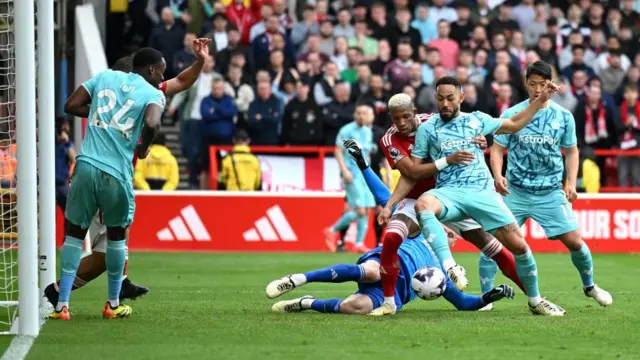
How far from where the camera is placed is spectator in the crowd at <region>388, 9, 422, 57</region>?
22641mm

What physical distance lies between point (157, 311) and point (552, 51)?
45.8 feet

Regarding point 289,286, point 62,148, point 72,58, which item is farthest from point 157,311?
point 72,58

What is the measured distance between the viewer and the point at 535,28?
23.5m

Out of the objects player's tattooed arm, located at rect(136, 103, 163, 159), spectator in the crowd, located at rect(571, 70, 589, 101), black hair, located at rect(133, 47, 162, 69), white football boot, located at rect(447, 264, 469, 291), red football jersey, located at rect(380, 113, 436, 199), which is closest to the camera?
white football boot, located at rect(447, 264, 469, 291)

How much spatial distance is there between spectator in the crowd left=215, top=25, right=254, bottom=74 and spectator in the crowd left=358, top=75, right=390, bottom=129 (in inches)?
83.1

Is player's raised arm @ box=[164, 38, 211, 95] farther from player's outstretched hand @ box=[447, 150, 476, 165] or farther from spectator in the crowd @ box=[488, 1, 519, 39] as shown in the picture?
spectator in the crowd @ box=[488, 1, 519, 39]

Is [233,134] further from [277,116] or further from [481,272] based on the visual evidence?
[481,272]

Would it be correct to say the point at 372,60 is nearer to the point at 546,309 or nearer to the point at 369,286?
the point at 369,286

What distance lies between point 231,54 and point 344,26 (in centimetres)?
235

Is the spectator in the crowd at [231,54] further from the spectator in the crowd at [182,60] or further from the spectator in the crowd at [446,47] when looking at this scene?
the spectator in the crowd at [446,47]

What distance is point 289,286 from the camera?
1034 cm

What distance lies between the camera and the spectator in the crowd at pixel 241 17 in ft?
73.4

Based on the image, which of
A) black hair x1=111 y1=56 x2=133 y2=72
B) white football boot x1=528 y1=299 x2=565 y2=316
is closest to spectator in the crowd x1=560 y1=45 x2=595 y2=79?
white football boot x1=528 y1=299 x2=565 y2=316

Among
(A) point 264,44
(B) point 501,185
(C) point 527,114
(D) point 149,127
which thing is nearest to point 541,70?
(C) point 527,114
